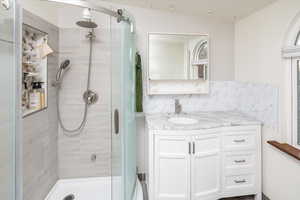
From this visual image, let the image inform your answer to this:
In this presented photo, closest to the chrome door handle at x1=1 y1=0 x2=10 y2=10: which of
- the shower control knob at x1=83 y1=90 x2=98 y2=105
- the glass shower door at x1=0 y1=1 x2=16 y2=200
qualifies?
the glass shower door at x1=0 y1=1 x2=16 y2=200

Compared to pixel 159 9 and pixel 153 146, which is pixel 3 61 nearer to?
pixel 153 146

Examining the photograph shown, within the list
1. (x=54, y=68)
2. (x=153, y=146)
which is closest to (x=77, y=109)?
(x=54, y=68)

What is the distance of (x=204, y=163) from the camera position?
5.64ft

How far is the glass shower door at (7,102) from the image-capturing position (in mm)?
1091

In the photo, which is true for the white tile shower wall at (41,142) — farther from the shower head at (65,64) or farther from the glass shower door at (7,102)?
the glass shower door at (7,102)

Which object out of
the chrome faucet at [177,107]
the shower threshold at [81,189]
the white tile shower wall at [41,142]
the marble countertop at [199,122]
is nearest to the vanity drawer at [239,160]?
the marble countertop at [199,122]

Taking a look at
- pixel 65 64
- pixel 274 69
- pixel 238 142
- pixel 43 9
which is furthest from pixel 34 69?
pixel 274 69

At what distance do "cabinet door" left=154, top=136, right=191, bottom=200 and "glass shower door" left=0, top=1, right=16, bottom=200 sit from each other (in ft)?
3.60

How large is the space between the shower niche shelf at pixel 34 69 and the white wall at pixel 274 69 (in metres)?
2.14

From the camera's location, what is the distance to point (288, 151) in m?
1.47

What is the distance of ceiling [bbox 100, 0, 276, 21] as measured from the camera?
1.82 meters

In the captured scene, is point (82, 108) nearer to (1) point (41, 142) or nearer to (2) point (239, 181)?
(1) point (41, 142)

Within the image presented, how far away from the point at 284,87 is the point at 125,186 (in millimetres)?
1676

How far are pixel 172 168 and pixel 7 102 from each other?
4.56 feet
